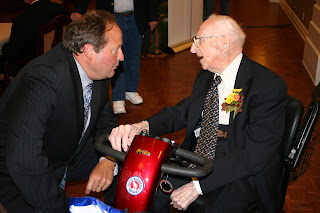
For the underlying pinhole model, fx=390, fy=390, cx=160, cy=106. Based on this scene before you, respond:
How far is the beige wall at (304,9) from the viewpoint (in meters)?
6.80

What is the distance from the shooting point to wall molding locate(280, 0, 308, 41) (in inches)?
277

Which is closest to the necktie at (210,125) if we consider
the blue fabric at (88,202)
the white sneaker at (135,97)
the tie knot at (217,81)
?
the tie knot at (217,81)

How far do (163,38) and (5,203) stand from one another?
17.1ft

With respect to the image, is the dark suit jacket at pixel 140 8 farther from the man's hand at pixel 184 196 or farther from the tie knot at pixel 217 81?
the man's hand at pixel 184 196

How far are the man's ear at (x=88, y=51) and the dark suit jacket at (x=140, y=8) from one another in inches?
85.7

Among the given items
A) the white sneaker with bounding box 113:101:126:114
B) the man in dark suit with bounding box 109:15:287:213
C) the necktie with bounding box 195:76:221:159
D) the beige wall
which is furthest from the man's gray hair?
the beige wall

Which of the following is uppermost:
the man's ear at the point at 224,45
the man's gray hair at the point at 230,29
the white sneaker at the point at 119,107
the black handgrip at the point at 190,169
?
the man's gray hair at the point at 230,29

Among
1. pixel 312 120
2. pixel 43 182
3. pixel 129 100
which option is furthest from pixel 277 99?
pixel 129 100

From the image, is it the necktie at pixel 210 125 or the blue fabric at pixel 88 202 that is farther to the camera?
the necktie at pixel 210 125

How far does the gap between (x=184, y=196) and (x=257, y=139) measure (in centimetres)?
44

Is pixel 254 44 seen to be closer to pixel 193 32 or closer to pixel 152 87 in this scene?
pixel 193 32

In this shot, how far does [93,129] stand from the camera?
222cm

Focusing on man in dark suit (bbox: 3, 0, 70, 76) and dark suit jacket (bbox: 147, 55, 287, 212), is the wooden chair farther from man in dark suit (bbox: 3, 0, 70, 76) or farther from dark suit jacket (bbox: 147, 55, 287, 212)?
dark suit jacket (bbox: 147, 55, 287, 212)

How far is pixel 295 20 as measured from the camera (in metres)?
8.05
